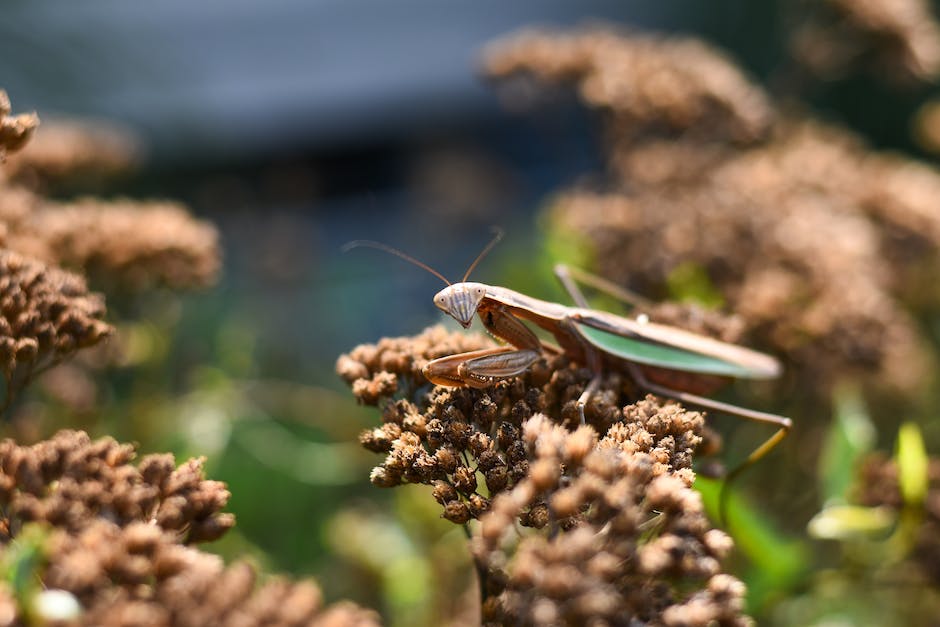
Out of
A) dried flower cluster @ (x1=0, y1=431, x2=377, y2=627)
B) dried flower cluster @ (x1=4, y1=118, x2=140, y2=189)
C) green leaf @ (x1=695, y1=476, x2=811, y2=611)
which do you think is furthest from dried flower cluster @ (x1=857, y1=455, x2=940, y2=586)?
dried flower cluster @ (x1=4, y1=118, x2=140, y2=189)

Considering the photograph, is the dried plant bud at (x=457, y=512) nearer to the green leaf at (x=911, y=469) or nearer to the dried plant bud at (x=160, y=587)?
the dried plant bud at (x=160, y=587)

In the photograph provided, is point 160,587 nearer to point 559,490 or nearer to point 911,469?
point 559,490

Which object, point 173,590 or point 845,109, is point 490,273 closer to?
point 173,590

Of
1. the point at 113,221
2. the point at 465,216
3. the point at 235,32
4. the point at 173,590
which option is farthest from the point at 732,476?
the point at 235,32

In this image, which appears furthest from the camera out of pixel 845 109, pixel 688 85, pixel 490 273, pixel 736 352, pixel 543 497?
pixel 845 109

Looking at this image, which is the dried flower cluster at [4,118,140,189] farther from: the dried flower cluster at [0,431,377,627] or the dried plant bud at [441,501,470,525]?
the dried plant bud at [441,501,470,525]

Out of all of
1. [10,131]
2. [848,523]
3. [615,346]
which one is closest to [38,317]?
[10,131]
